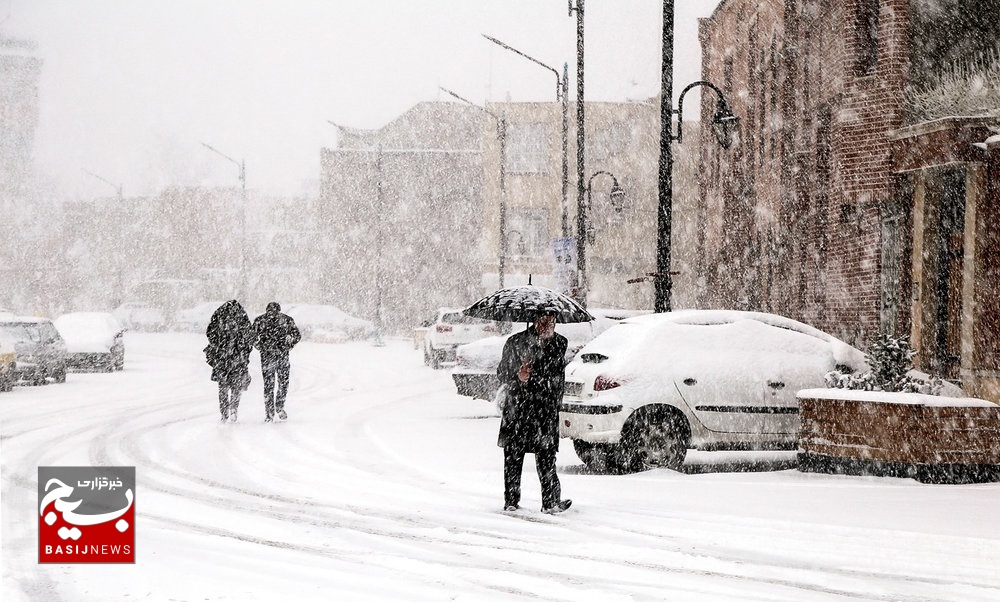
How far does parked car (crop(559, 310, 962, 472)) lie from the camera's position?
12039 millimetres

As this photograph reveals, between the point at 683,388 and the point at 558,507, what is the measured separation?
308 centimetres

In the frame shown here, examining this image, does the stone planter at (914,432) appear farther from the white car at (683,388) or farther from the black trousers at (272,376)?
the black trousers at (272,376)

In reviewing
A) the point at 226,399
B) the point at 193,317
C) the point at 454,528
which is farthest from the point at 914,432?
the point at 193,317

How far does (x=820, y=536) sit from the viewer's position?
8609mm

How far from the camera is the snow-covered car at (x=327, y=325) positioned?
5384cm

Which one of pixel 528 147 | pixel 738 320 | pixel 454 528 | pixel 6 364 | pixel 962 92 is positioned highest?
pixel 528 147

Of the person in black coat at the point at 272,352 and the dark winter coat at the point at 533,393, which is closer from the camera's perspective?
the dark winter coat at the point at 533,393

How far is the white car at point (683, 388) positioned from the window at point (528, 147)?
41957 millimetres

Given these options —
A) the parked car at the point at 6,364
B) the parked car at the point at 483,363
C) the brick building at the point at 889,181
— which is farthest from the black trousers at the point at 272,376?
the brick building at the point at 889,181

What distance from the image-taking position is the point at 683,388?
12133 millimetres

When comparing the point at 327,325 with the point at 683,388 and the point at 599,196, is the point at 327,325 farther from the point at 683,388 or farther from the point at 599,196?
the point at 683,388

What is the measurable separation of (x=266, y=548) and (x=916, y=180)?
12.8 m

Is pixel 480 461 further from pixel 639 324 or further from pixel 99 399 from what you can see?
pixel 99 399

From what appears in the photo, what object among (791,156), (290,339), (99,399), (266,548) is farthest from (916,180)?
(99,399)
